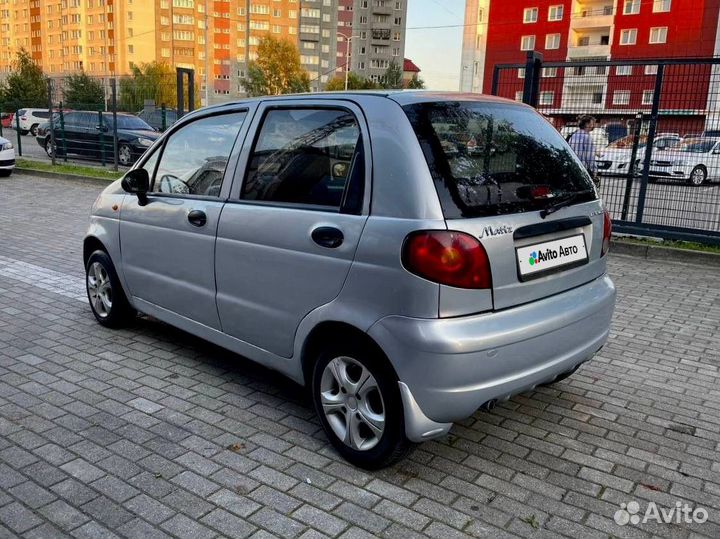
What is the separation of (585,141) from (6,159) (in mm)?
15467

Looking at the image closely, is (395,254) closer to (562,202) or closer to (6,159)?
(562,202)

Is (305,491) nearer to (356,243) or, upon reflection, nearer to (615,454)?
(356,243)

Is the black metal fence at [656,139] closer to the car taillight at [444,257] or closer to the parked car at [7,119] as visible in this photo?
the car taillight at [444,257]

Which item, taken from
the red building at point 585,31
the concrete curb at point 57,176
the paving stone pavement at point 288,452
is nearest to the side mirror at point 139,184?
the paving stone pavement at point 288,452

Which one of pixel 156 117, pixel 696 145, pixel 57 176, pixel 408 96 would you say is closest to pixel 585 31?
pixel 156 117

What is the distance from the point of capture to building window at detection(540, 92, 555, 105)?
31.5 feet

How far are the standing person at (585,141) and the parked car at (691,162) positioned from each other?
2.92 ft

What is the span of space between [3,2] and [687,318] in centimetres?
13888

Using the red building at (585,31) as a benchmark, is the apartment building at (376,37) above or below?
above

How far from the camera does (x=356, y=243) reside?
9.93 ft

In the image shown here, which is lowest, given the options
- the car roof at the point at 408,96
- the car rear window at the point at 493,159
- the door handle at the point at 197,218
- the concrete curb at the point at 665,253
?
the concrete curb at the point at 665,253

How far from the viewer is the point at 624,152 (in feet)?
31.0

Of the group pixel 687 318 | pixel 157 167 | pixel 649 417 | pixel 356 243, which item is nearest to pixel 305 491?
pixel 356 243

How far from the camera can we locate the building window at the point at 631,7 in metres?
59.4
